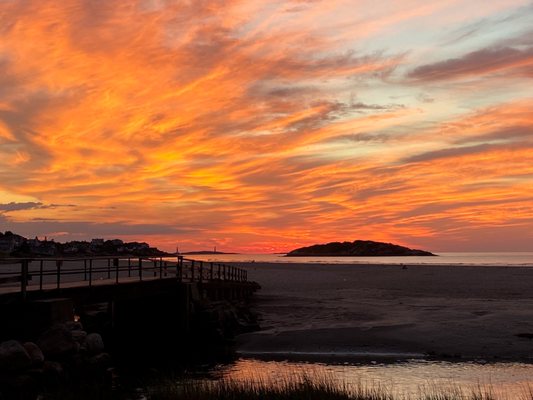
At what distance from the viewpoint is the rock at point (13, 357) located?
1611cm

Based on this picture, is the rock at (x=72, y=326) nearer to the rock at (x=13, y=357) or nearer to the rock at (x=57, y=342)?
the rock at (x=57, y=342)

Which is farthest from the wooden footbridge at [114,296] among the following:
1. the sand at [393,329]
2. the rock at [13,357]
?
the sand at [393,329]

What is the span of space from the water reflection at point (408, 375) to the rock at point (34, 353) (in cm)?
681

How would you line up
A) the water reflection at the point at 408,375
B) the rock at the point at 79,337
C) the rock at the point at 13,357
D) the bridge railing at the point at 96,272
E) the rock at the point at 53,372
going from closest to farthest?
the rock at the point at 13,357 → the rock at the point at 53,372 → the rock at the point at 79,337 → the bridge railing at the point at 96,272 → the water reflection at the point at 408,375

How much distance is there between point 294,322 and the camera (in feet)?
129

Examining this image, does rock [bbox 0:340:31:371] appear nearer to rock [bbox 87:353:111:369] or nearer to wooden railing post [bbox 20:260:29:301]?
rock [bbox 87:353:111:369]

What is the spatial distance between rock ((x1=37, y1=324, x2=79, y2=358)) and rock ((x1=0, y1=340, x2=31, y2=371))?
158cm

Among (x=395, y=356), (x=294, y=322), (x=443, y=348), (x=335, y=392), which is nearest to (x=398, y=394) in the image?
(x=335, y=392)

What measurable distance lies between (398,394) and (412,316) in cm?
2200

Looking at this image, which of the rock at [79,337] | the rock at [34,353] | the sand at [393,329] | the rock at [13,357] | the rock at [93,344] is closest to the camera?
the rock at [13,357]

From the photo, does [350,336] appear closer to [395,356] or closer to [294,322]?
[395,356]

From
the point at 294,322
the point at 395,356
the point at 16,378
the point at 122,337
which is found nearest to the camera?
the point at 16,378

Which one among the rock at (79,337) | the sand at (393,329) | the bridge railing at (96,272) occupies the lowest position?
the sand at (393,329)

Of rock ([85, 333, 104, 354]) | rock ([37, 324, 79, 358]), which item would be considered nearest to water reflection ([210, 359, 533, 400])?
rock ([85, 333, 104, 354])
